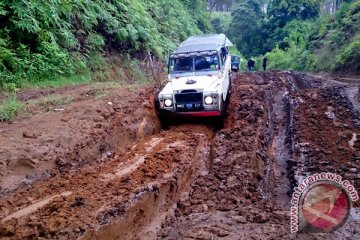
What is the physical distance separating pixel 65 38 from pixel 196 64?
496 centimetres

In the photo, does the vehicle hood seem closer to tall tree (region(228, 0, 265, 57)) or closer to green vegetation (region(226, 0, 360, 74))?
green vegetation (region(226, 0, 360, 74))

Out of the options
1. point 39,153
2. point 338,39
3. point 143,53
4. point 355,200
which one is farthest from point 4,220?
point 338,39

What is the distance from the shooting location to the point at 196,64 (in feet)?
35.9

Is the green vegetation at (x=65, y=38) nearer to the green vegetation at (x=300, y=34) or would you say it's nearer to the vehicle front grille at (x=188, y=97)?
the vehicle front grille at (x=188, y=97)

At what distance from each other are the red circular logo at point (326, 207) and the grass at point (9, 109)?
620cm

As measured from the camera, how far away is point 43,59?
11.6m

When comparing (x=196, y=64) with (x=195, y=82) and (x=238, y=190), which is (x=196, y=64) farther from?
(x=238, y=190)

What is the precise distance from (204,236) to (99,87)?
828 cm

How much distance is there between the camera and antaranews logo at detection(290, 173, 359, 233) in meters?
4.52

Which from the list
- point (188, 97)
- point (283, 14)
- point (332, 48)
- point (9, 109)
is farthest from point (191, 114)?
point (283, 14)

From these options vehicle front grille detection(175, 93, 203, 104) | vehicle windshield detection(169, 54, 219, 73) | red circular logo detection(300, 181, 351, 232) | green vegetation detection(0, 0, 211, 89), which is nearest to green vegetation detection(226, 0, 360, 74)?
vehicle windshield detection(169, 54, 219, 73)

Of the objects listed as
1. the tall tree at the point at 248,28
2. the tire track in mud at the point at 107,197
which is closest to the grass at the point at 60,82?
the tire track in mud at the point at 107,197

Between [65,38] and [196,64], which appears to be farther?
[65,38]

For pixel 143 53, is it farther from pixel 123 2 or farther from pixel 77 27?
pixel 77 27
